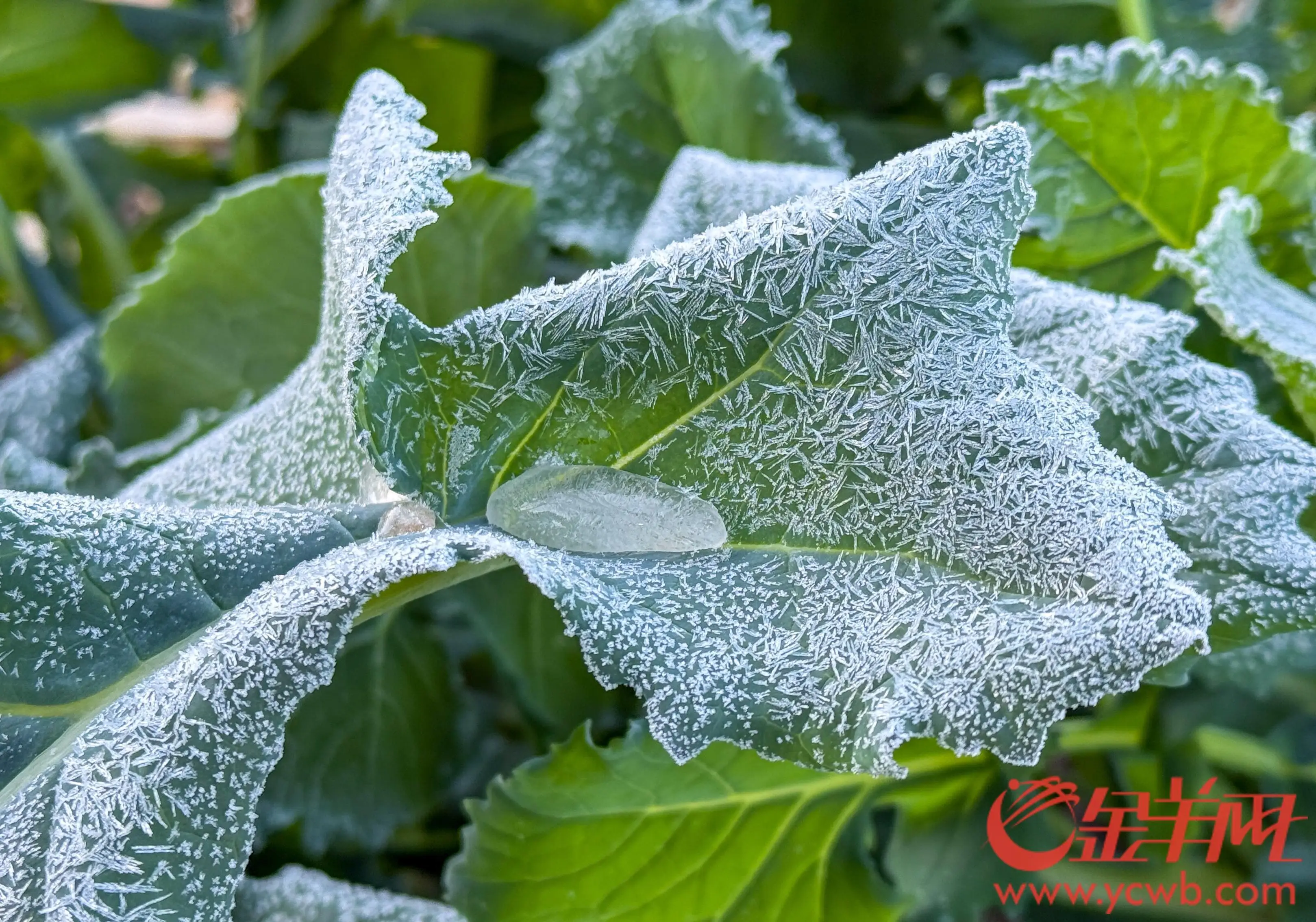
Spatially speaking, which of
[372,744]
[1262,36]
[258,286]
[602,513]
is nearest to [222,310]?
[258,286]

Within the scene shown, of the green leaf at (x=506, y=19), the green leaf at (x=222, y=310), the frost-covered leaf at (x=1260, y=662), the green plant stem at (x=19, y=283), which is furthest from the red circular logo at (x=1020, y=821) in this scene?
the green plant stem at (x=19, y=283)

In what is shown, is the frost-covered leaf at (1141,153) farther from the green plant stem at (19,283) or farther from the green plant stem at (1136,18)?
the green plant stem at (19,283)

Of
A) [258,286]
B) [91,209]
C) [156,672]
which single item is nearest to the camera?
[156,672]

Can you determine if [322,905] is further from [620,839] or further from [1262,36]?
[1262,36]

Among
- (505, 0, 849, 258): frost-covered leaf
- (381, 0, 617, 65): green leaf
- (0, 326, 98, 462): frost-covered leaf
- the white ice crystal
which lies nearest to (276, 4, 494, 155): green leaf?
(381, 0, 617, 65): green leaf

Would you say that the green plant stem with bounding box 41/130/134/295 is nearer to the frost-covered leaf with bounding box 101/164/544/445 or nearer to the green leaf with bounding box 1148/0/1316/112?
the frost-covered leaf with bounding box 101/164/544/445

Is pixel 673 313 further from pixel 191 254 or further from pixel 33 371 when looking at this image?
pixel 33 371
